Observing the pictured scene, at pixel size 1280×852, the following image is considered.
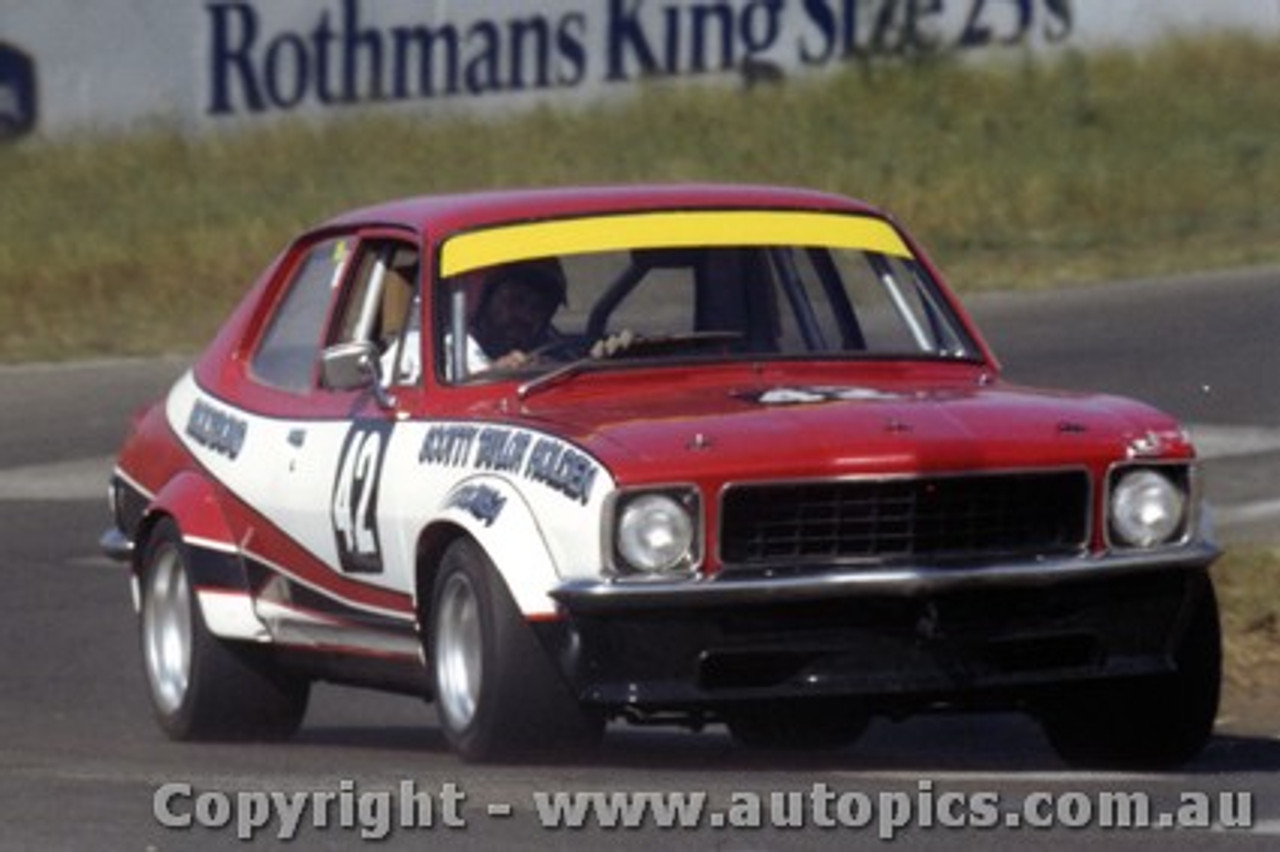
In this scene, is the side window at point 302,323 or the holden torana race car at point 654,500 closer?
the holden torana race car at point 654,500

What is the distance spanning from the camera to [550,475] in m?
8.39

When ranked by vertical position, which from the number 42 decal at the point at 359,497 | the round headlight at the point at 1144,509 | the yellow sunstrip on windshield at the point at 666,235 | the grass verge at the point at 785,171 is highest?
the yellow sunstrip on windshield at the point at 666,235

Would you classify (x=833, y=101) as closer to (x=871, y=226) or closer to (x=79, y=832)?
(x=871, y=226)

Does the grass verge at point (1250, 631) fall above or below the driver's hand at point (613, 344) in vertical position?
below

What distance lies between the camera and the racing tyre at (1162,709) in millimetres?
8664

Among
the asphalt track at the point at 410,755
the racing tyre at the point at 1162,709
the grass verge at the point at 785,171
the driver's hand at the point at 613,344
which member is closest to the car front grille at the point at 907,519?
the racing tyre at the point at 1162,709

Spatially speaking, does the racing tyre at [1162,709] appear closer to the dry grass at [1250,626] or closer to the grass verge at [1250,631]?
the grass verge at [1250,631]

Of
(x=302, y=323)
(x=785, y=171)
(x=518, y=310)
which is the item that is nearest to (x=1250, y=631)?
(x=518, y=310)

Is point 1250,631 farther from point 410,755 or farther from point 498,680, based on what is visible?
point 498,680

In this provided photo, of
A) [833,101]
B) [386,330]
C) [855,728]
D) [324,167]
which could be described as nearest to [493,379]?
[386,330]

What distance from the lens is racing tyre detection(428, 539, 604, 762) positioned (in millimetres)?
8320

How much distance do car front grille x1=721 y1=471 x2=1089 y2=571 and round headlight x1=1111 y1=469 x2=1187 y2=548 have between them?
10cm

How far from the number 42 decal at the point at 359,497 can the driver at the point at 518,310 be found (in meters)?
0.38

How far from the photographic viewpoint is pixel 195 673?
33.2 ft
